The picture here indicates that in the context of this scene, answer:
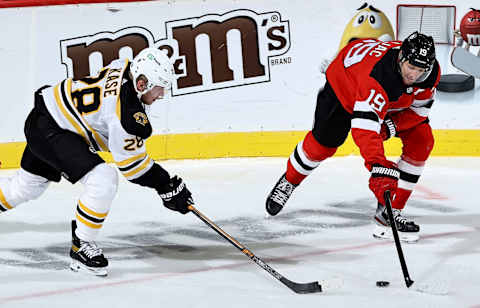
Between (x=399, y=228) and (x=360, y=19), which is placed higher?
(x=360, y=19)

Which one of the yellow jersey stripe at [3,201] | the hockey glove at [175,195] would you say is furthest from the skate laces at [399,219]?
the yellow jersey stripe at [3,201]

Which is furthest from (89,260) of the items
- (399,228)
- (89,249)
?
(399,228)

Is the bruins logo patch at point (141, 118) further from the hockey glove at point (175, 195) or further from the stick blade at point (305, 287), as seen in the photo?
the stick blade at point (305, 287)

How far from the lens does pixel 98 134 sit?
10.2ft

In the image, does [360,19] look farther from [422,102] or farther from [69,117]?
[69,117]

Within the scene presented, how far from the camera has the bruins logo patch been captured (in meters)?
2.96

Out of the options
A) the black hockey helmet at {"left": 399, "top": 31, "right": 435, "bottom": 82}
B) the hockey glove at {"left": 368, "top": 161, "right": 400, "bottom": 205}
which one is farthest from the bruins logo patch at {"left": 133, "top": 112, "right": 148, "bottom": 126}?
the black hockey helmet at {"left": 399, "top": 31, "right": 435, "bottom": 82}

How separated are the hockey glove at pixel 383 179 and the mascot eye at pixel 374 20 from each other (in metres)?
2.17

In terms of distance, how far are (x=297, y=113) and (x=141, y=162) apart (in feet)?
7.24

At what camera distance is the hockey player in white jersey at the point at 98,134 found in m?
2.99

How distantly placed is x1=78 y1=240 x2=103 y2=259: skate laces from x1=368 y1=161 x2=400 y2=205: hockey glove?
1075 millimetres

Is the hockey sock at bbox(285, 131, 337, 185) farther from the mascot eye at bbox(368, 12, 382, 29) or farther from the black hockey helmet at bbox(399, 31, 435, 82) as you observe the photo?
the mascot eye at bbox(368, 12, 382, 29)

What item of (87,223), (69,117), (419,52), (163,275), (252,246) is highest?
(419,52)

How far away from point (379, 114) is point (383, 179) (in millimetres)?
264
